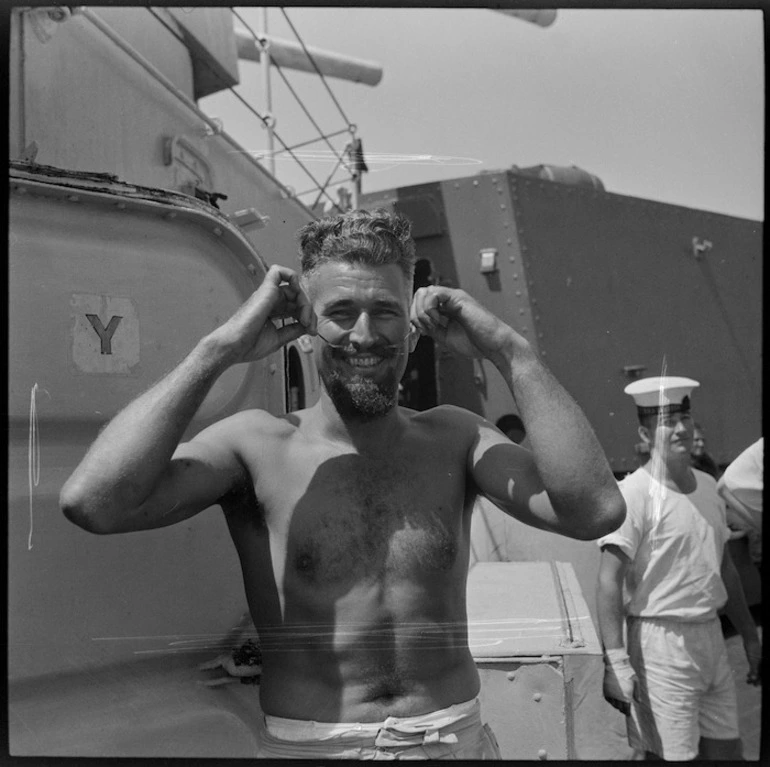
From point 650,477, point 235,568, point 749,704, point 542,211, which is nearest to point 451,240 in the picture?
point 542,211

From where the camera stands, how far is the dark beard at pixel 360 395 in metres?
1.65

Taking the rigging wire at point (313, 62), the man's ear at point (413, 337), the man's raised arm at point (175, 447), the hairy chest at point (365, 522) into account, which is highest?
the rigging wire at point (313, 62)

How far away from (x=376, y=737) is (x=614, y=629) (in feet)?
2.24

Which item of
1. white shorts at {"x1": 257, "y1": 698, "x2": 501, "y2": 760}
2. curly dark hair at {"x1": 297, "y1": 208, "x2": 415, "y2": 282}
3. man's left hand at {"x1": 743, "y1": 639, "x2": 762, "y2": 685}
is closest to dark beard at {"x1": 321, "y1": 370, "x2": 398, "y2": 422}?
curly dark hair at {"x1": 297, "y1": 208, "x2": 415, "y2": 282}

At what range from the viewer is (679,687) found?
191 centimetres

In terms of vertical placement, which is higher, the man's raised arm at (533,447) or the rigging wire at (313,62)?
the rigging wire at (313,62)

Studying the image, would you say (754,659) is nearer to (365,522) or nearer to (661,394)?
(661,394)

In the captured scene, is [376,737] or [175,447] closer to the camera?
[175,447]

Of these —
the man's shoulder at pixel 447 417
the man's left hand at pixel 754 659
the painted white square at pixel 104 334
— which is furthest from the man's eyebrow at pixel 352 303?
the man's left hand at pixel 754 659

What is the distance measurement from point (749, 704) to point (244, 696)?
3.71ft

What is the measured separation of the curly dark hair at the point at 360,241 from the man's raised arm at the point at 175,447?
124mm

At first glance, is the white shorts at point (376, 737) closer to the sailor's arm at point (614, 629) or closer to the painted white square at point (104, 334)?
the sailor's arm at point (614, 629)

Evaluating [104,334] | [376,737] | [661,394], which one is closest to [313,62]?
[104,334]

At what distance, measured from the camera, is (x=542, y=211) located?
2.05 meters
